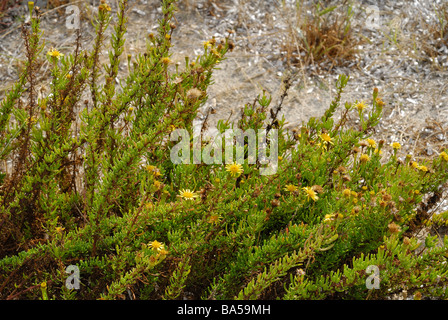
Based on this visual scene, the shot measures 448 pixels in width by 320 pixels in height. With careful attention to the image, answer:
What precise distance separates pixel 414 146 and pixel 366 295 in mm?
1855

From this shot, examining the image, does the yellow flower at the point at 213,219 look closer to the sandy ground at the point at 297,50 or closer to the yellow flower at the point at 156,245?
the yellow flower at the point at 156,245

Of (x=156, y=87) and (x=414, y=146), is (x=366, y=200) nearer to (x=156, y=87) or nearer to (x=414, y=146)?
(x=156, y=87)

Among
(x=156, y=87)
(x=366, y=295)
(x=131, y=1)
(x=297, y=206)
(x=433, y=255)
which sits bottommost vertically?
(x=366, y=295)

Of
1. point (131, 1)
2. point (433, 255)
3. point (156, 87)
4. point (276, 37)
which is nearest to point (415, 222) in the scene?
point (433, 255)

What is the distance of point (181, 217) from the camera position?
1.94 metres

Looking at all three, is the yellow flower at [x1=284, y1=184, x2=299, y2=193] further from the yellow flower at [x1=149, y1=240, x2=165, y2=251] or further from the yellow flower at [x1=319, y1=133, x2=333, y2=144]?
the yellow flower at [x1=149, y1=240, x2=165, y2=251]

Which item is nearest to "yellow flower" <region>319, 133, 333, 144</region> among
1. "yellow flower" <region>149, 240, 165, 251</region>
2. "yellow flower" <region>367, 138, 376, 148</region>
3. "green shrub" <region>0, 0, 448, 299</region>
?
"green shrub" <region>0, 0, 448, 299</region>

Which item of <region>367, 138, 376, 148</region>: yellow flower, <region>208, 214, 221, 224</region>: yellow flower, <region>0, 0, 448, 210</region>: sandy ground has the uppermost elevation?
<region>0, 0, 448, 210</region>: sandy ground

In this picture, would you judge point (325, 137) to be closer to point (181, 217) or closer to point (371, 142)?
point (371, 142)

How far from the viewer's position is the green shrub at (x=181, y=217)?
1.76 metres

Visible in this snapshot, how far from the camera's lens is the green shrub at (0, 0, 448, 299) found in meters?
1.76

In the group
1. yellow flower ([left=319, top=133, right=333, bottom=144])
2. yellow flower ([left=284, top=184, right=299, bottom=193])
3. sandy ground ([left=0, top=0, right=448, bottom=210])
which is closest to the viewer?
yellow flower ([left=284, top=184, right=299, bottom=193])

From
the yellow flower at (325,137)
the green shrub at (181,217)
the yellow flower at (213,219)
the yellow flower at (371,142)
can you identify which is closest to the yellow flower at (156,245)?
the green shrub at (181,217)

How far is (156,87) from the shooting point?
2129mm
